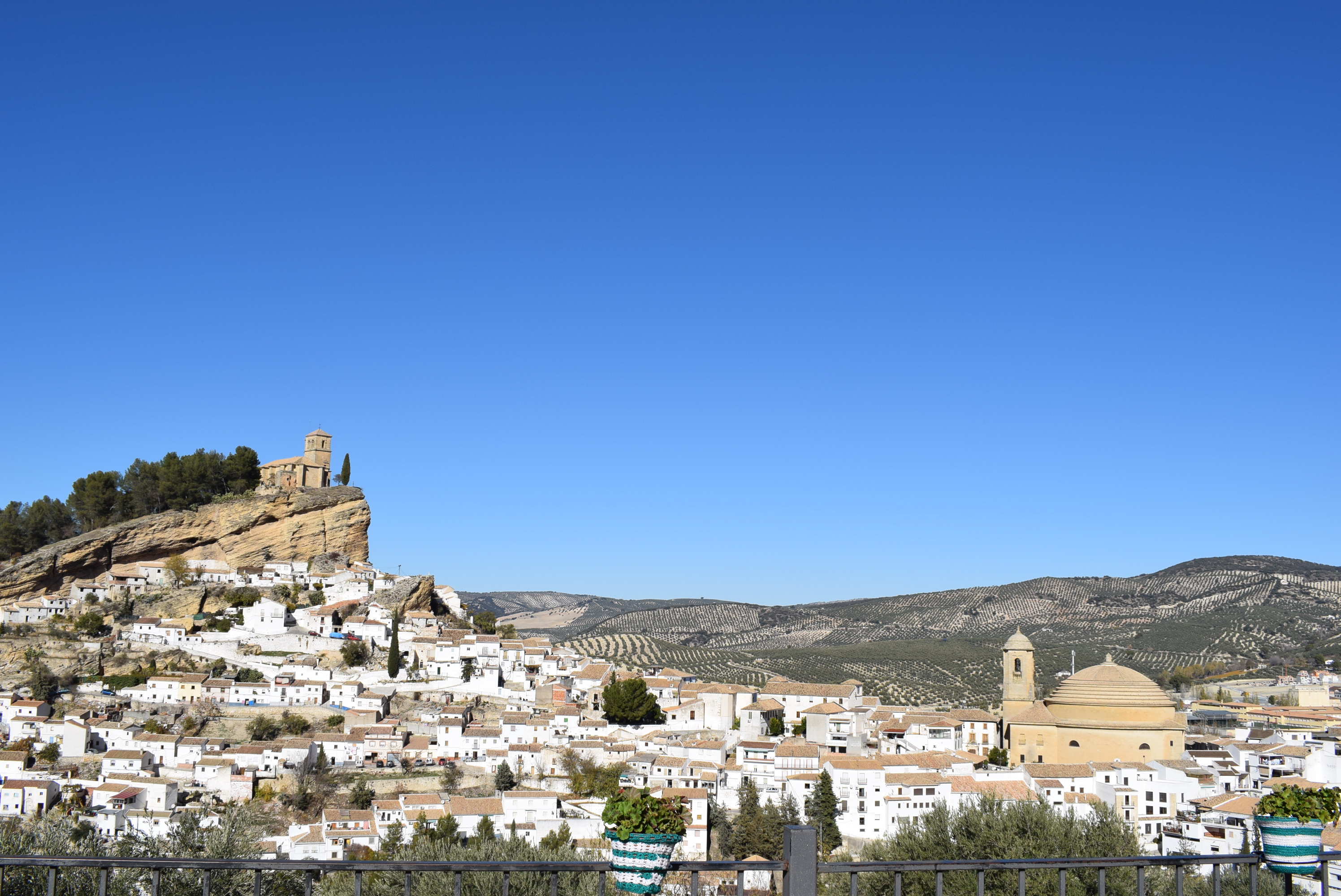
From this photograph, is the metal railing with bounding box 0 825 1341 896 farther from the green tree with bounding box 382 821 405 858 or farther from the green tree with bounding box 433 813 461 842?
the green tree with bounding box 433 813 461 842

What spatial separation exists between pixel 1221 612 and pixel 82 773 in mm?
71024

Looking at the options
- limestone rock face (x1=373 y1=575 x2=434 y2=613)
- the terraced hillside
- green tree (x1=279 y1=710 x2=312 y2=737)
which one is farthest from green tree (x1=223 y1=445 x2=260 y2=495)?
the terraced hillside

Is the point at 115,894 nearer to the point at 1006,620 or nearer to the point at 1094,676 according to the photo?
the point at 1094,676

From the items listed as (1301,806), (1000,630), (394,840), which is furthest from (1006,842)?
(1000,630)

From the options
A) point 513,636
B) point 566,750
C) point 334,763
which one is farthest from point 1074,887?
point 513,636

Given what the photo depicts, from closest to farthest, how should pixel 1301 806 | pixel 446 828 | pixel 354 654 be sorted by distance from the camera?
pixel 1301 806 < pixel 446 828 < pixel 354 654

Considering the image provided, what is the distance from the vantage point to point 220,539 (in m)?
49.1

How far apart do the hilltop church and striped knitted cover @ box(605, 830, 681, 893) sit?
5045 centimetres

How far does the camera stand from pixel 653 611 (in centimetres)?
11525

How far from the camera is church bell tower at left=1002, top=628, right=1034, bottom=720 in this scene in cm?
3131

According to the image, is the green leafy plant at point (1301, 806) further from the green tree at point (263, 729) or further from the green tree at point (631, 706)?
the green tree at point (631, 706)

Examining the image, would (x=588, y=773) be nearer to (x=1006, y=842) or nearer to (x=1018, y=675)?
(x=1018, y=675)

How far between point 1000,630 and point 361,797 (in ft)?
193

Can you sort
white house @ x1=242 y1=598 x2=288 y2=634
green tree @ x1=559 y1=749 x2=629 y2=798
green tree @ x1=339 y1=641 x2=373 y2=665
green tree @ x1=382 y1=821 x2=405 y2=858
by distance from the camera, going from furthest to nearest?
white house @ x1=242 y1=598 x2=288 y2=634
green tree @ x1=339 y1=641 x2=373 y2=665
green tree @ x1=559 y1=749 x2=629 y2=798
green tree @ x1=382 y1=821 x2=405 y2=858
